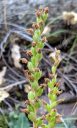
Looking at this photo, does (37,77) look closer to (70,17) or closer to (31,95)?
(31,95)

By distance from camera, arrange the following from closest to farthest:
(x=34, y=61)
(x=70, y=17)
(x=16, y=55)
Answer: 1. (x=34, y=61)
2. (x=16, y=55)
3. (x=70, y=17)

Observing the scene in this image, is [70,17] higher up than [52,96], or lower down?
lower down

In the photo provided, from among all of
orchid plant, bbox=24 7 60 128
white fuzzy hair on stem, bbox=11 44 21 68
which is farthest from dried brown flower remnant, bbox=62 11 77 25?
orchid plant, bbox=24 7 60 128

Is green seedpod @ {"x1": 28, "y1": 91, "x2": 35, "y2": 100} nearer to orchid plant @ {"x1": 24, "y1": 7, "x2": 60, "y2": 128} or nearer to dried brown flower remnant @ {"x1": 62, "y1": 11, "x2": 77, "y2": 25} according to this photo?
orchid plant @ {"x1": 24, "y1": 7, "x2": 60, "y2": 128}

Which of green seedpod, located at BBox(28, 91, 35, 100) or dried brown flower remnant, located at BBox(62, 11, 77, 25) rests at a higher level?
green seedpod, located at BBox(28, 91, 35, 100)

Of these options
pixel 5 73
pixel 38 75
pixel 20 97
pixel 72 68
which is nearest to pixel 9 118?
pixel 20 97

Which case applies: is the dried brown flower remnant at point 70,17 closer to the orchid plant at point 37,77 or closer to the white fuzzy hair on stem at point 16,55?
the white fuzzy hair on stem at point 16,55

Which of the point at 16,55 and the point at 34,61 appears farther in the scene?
the point at 16,55

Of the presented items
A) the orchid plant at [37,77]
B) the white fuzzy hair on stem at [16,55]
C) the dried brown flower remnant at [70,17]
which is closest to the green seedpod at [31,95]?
the orchid plant at [37,77]

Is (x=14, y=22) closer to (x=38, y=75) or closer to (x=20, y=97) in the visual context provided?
(x=20, y=97)

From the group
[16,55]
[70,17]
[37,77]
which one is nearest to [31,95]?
[37,77]

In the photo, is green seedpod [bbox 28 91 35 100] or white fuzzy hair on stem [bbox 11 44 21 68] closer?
green seedpod [bbox 28 91 35 100]
